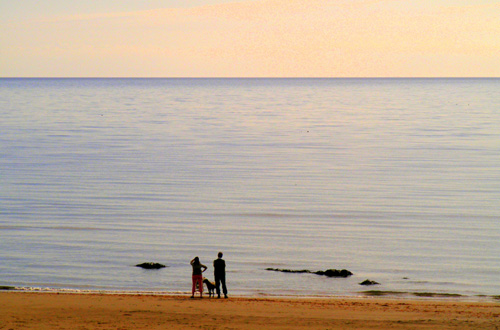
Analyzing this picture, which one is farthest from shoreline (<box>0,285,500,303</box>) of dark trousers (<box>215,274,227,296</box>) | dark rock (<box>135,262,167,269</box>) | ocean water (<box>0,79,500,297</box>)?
dark rock (<box>135,262,167,269</box>)

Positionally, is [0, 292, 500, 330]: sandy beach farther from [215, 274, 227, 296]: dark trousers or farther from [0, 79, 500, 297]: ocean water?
[0, 79, 500, 297]: ocean water

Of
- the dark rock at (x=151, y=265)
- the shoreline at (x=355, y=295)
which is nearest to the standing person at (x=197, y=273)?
the shoreline at (x=355, y=295)

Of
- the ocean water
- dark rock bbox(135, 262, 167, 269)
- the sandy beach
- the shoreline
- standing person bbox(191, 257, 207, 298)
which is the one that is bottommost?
the sandy beach

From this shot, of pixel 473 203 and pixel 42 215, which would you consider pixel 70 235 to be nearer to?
pixel 42 215

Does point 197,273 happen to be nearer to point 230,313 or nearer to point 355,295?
point 230,313

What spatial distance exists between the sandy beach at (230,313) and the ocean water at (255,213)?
2.19 m

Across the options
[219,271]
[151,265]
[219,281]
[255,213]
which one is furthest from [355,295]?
[255,213]

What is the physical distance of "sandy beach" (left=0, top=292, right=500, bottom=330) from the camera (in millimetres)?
16875

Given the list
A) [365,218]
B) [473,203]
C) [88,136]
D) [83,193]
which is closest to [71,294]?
[365,218]

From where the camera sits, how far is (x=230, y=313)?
1809 cm

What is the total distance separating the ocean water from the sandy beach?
2.19 metres

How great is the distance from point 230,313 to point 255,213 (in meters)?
15.7

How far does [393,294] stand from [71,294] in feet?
33.3

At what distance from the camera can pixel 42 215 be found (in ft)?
109
